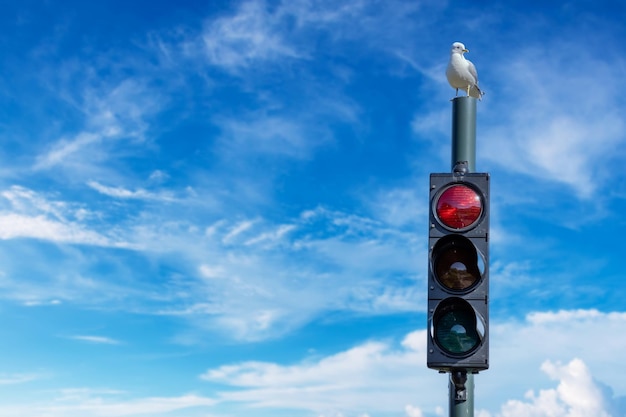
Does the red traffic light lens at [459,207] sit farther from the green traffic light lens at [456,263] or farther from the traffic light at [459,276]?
the green traffic light lens at [456,263]

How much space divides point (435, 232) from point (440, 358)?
863mm

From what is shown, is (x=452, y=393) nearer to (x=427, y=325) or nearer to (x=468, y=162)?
(x=427, y=325)

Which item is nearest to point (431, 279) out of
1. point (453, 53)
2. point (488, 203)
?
point (488, 203)

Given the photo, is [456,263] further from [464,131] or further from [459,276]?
[464,131]

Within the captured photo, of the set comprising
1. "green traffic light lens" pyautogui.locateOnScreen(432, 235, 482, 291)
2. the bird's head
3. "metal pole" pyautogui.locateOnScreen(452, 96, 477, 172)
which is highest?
the bird's head

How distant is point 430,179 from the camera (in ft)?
18.8

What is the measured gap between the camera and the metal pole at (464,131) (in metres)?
6.28

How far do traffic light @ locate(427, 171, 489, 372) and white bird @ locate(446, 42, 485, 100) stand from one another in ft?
6.15

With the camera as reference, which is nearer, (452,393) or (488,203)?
(488,203)

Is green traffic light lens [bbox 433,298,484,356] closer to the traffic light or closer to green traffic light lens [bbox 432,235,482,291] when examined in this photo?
the traffic light

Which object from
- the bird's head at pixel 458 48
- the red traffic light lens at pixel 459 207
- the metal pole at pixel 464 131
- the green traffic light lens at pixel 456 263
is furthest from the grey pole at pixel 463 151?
the bird's head at pixel 458 48

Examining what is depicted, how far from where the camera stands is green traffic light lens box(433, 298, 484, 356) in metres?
5.32

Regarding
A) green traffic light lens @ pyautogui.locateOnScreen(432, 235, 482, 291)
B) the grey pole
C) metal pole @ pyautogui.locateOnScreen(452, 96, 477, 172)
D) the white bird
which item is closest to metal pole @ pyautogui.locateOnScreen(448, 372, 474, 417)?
the grey pole

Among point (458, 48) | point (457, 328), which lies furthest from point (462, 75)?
point (457, 328)
